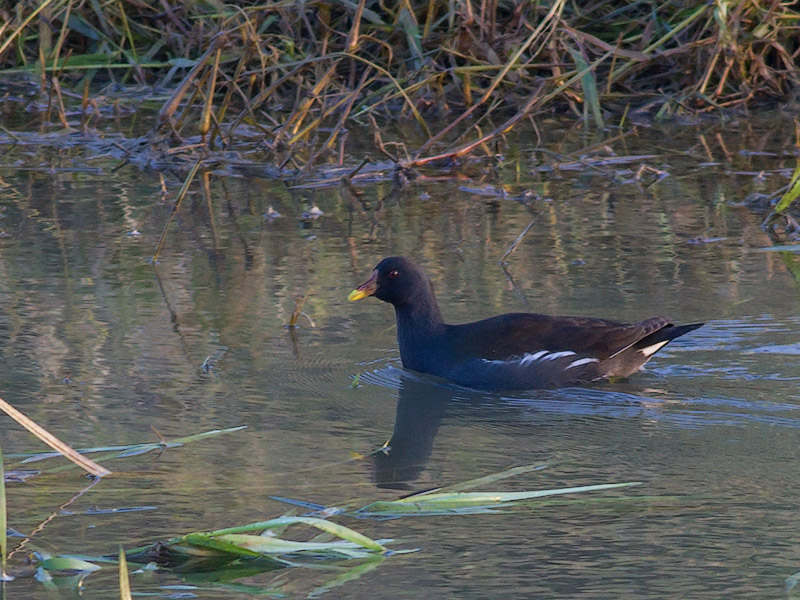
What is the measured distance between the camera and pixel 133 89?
12109 millimetres

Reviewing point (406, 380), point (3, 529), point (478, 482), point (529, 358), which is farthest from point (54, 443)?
point (529, 358)

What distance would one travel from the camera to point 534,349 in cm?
573

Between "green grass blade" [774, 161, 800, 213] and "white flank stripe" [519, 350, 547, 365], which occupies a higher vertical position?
"green grass blade" [774, 161, 800, 213]

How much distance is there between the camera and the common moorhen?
5.70 m

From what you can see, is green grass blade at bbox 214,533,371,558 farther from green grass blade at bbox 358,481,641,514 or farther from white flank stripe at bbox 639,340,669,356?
white flank stripe at bbox 639,340,669,356

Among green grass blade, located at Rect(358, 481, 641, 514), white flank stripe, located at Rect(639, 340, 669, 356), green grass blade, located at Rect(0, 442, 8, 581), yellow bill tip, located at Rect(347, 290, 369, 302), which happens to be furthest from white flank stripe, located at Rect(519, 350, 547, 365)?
green grass blade, located at Rect(0, 442, 8, 581)

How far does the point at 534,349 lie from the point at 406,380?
1.84 ft

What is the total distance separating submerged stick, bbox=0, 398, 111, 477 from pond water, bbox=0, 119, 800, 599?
0.10 meters

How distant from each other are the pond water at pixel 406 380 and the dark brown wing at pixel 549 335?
0.60 ft

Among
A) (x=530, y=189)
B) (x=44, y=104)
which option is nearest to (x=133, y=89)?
(x=44, y=104)

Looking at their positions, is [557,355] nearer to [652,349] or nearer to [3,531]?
[652,349]

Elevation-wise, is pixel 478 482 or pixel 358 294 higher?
pixel 358 294

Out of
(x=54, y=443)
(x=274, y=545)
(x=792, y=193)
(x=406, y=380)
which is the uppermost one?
(x=792, y=193)

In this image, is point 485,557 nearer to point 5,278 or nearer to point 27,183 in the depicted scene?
point 5,278
